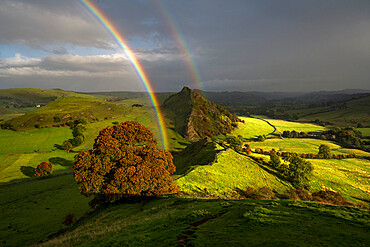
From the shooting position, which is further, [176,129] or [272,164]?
[176,129]

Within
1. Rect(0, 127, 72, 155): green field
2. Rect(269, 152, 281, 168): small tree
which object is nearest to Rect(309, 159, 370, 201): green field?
Rect(269, 152, 281, 168): small tree

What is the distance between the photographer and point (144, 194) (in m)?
33.2

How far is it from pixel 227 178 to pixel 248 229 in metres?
33.5

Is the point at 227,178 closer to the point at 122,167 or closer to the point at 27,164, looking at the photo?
the point at 122,167

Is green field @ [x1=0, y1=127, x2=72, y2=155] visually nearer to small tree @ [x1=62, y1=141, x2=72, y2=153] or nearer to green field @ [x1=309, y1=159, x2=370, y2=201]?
small tree @ [x1=62, y1=141, x2=72, y2=153]

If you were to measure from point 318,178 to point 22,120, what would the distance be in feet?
769

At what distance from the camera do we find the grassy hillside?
543 inches

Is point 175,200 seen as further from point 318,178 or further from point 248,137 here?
point 248,137

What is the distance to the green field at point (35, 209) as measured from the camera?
115 ft

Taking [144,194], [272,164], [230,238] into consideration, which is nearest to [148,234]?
[230,238]

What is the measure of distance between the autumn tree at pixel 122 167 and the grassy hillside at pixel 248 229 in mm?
9887

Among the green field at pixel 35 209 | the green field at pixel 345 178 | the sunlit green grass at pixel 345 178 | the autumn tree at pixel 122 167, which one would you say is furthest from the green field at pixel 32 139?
the green field at pixel 345 178

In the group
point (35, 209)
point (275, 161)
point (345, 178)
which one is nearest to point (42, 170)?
point (35, 209)

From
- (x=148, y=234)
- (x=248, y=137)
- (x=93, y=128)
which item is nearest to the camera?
(x=148, y=234)
